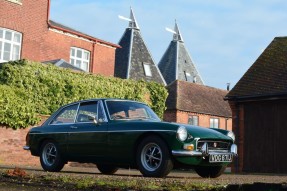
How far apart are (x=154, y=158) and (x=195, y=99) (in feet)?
106

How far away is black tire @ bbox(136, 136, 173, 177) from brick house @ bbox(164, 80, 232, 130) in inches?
1116

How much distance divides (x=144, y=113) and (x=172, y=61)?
43652 millimetres

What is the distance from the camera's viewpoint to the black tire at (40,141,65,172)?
9.06m

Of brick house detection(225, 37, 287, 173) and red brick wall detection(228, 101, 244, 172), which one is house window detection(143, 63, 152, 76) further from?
red brick wall detection(228, 101, 244, 172)

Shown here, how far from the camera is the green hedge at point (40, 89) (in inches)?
619

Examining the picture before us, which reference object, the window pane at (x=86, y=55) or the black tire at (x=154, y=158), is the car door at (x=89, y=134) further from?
the window pane at (x=86, y=55)

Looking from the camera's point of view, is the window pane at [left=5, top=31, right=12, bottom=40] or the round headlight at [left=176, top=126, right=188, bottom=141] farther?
the window pane at [left=5, top=31, right=12, bottom=40]

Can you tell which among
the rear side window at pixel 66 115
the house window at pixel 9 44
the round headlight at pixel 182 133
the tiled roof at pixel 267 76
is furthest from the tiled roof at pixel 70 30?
the round headlight at pixel 182 133

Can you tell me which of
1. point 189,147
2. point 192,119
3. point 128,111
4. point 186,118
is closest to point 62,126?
point 128,111

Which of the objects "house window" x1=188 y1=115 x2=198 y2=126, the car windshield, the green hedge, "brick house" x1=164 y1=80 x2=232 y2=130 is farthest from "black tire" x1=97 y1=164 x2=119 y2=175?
"house window" x1=188 y1=115 x2=198 y2=126

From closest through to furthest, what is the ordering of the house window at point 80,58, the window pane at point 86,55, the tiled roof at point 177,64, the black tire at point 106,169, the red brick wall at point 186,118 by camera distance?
the black tire at point 106,169
the house window at point 80,58
the window pane at point 86,55
the red brick wall at point 186,118
the tiled roof at point 177,64

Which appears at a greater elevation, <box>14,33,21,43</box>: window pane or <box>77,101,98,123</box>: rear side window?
<box>14,33,21,43</box>: window pane

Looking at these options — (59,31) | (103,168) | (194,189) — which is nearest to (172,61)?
(59,31)

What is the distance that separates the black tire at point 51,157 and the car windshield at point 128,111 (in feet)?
4.75
